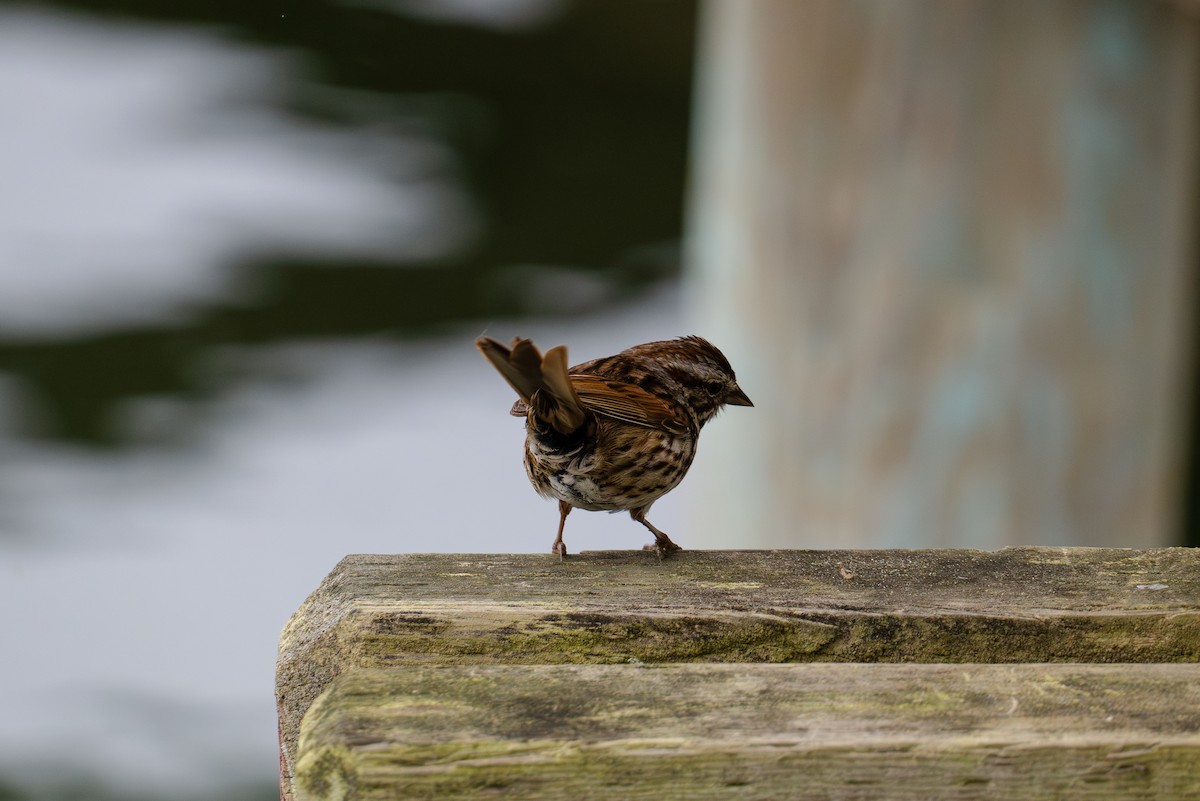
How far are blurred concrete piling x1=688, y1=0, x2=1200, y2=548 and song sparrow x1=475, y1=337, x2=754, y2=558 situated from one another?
0.41 m

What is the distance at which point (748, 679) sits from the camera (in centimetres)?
129

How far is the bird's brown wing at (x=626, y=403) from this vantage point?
2451 millimetres

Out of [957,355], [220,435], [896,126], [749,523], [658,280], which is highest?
[658,280]

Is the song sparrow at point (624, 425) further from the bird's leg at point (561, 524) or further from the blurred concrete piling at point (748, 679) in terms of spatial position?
the blurred concrete piling at point (748, 679)

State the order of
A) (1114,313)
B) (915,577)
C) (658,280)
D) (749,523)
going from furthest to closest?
(658,280) < (749,523) < (1114,313) < (915,577)

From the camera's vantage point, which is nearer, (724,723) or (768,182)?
(724,723)

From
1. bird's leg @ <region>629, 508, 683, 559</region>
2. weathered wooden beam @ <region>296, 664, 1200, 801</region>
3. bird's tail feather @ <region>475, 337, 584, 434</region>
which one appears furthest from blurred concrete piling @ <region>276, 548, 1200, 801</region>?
bird's tail feather @ <region>475, 337, 584, 434</region>

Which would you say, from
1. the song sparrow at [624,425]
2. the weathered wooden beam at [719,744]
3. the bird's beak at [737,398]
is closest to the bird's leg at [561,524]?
the song sparrow at [624,425]

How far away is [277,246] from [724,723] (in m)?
4.52

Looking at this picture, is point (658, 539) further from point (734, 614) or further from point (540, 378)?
point (734, 614)

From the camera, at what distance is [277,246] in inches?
213

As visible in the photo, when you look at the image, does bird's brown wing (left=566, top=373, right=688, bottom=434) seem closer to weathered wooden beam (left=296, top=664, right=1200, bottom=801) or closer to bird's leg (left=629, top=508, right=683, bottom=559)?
bird's leg (left=629, top=508, right=683, bottom=559)

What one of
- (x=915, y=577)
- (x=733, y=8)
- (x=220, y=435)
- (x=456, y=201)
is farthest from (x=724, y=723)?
(x=220, y=435)

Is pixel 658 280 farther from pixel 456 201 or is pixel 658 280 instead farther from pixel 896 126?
pixel 896 126
